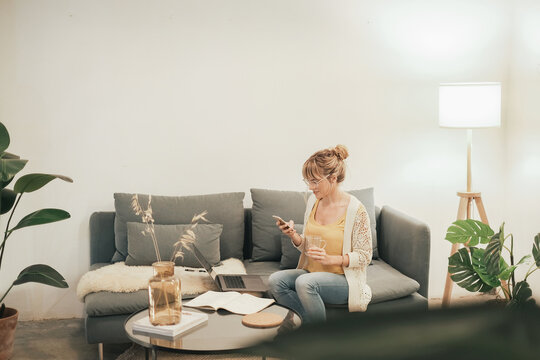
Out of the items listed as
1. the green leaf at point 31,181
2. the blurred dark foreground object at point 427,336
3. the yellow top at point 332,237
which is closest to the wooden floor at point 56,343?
the green leaf at point 31,181

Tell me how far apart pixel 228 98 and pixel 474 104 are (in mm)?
1549

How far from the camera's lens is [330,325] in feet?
0.49

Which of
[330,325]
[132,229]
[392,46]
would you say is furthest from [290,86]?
[330,325]

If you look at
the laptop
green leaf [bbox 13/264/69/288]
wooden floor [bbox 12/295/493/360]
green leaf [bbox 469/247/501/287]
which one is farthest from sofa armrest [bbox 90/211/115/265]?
green leaf [bbox 469/247/501/287]

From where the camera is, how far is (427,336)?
15 centimetres

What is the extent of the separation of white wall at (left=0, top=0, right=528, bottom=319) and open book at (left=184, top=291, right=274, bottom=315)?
1252mm

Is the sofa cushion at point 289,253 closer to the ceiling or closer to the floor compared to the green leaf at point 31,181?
closer to the floor

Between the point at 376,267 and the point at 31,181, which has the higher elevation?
the point at 31,181

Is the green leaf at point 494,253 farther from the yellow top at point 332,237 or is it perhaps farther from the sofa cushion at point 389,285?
the yellow top at point 332,237

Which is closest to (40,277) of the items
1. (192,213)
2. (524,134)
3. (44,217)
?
(44,217)

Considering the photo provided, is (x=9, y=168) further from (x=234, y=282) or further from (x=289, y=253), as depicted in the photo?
(x=289, y=253)

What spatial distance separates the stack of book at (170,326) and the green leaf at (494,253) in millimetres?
1663

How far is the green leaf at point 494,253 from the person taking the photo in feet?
11.4

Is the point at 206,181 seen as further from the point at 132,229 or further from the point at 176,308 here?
→ the point at 176,308
